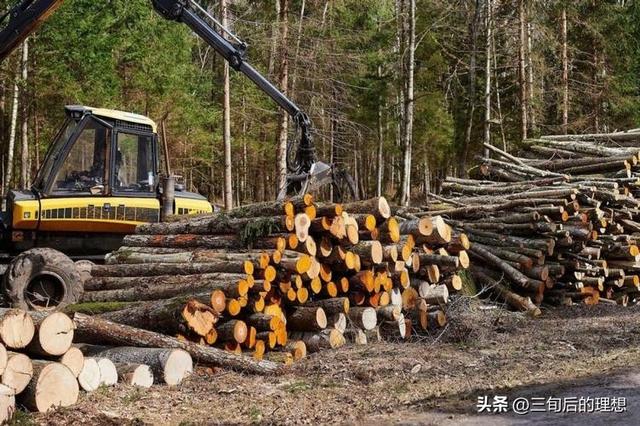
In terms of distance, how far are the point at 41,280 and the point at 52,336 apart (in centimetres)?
327

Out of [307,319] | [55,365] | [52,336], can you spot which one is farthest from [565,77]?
[55,365]

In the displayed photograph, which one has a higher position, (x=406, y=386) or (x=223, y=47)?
(x=223, y=47)

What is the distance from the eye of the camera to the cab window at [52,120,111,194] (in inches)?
411

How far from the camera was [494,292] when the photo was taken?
37.3 ft

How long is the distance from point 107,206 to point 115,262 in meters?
1.57

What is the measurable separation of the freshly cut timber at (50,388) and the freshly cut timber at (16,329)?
0.72ft

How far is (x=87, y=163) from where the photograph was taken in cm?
1058

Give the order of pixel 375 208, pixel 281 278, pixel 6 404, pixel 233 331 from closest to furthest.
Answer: pixel 6 404
pixel 233 331
pixel 281 278
pixel 375 208

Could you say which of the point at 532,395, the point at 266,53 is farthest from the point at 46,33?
the point at 532,395

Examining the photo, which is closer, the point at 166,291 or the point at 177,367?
the point at 177,367

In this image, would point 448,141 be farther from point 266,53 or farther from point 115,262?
point 115,262

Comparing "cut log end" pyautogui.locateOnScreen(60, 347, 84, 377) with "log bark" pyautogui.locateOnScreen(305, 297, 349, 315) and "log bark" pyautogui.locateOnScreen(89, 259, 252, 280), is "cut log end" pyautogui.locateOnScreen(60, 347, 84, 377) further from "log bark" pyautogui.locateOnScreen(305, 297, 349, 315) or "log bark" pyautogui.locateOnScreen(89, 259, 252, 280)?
"log bark" pyautogui.locateOnScreen(305, 297, 349, 315)

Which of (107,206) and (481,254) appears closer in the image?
(107,206)

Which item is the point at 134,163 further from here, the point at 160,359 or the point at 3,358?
the point at 3,358
